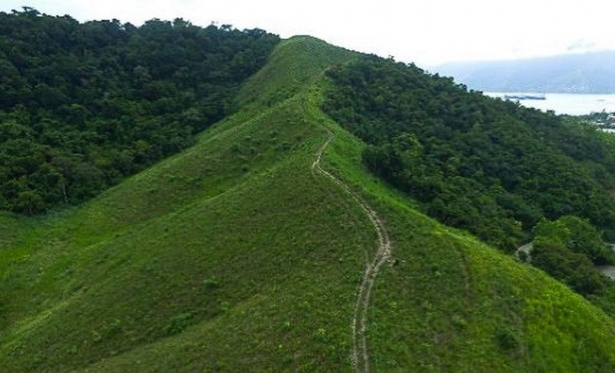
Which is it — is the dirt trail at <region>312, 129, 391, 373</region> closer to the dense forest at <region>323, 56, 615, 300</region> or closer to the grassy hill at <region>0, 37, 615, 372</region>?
the grassy hill at <region>0, 37, 615, 372</region>

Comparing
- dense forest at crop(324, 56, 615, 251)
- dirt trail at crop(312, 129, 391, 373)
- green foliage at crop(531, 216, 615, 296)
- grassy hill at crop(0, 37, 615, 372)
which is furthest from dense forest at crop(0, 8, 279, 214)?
green foliage at crop(531, 216, 615, 296)

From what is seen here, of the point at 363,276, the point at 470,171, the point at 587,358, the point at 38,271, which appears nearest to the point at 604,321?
the point at 587,358

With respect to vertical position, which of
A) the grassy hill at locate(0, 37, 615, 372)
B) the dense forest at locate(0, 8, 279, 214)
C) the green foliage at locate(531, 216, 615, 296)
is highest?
the dense forest at locate(0, 8, 279, 214)

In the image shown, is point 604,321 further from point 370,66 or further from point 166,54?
point 166,54

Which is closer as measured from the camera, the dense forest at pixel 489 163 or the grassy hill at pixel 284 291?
the grassy hill at pixel 284 291

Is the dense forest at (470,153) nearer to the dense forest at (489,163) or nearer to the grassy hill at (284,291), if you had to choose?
the dense forest at (489,163)

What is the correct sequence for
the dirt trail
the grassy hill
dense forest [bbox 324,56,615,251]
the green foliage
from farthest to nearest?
dense forest [bbox 324,56,615,251]
the green foliage
the grassy hill
the dirt trail

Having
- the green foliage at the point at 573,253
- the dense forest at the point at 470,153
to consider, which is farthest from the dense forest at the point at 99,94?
the green foliage at the point at 573,253
